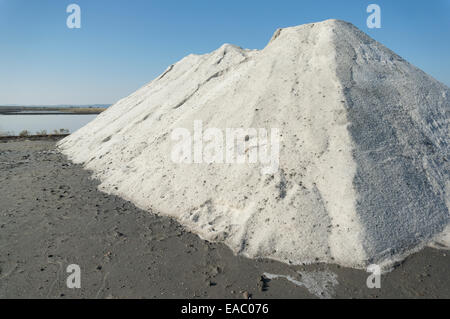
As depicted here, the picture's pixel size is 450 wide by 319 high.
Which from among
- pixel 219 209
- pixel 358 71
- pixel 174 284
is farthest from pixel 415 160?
pixel 174 284

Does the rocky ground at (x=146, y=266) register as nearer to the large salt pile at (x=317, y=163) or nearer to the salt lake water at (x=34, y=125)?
the large salt pile at (x=317, y=163)

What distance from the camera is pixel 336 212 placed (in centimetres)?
436

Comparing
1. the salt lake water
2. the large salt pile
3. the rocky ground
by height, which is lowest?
the rocky ground

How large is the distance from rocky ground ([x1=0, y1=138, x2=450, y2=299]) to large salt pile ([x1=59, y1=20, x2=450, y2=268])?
30 centimetres

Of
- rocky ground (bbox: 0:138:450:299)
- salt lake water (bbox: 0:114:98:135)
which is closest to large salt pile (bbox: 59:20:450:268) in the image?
rocky ground (bbox: 0:138:450:299)

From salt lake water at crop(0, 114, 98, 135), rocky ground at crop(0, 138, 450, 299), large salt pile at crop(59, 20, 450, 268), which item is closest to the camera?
rocky ground at crop(0, 138, 450, 299)

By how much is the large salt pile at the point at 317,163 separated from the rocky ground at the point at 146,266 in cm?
30

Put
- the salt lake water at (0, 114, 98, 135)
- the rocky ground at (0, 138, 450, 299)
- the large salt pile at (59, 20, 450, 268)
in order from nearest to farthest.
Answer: the rocky ground at (0, 138, 450, 299), the large salt pile at (59, 20, 450, 268), the salt lake water at (0, 114, 98, 135)

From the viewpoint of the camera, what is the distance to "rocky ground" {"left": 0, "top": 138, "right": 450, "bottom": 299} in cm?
341

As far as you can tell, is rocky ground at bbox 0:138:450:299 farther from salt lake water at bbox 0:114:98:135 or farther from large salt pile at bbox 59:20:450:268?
salt lake water at bbox 0:114:98:135

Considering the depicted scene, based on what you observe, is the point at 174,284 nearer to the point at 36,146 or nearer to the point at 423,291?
the point at 423,291

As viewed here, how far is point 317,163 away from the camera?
5.02m
